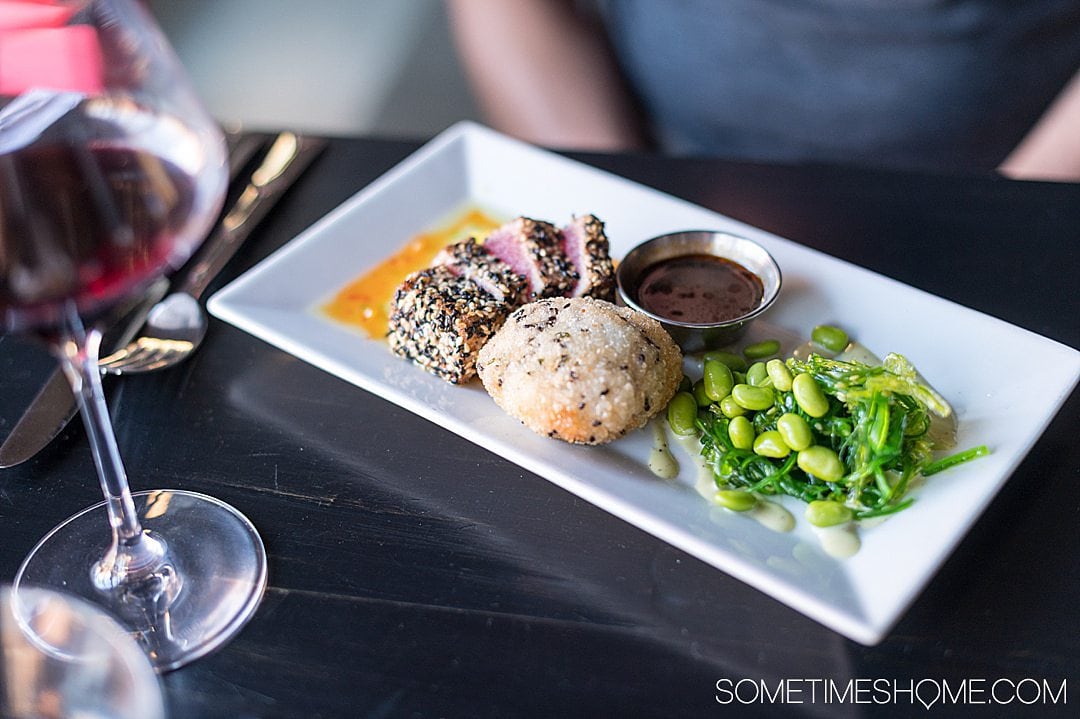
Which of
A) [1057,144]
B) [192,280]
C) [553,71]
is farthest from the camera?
[553,71]

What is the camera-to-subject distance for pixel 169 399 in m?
2.04

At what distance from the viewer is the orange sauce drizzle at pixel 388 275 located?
7.40ft

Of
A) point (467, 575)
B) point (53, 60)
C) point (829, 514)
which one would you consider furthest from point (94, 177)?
point (829, 514)

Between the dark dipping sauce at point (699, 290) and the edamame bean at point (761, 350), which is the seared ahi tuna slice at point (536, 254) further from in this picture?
the edamame bean at point (761, 350)

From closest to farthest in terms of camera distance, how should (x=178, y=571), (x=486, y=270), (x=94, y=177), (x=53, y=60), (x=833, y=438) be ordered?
(x=94, y=177), (x=53, y=60), (x=178, y=571), (x=833, y=438), (x=486, y=270)

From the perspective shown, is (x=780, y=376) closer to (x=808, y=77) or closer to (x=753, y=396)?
(x=753, y=396)

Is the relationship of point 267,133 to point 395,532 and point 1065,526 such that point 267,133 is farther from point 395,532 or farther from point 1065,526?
point 1065,526

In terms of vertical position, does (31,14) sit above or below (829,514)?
above

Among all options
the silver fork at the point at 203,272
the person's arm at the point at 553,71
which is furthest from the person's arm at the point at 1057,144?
the silver fork at the point at 203,272

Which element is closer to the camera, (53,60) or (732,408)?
(53,60)

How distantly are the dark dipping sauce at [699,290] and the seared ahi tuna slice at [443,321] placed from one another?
334 mm

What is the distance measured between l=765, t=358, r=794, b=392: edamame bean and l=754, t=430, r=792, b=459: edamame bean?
0.10 m

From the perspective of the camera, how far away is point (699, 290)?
2172 millimetres

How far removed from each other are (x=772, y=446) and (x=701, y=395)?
0.24m
